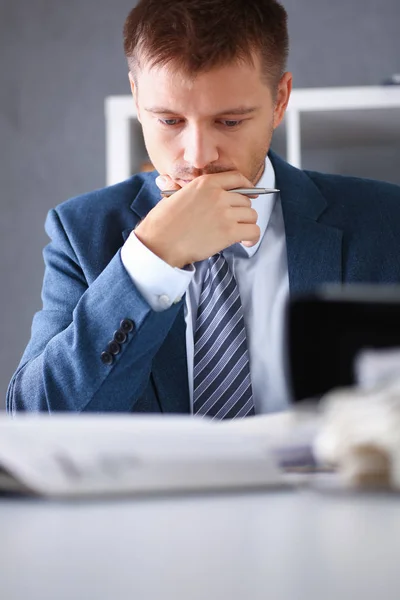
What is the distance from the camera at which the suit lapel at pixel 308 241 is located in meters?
1.49

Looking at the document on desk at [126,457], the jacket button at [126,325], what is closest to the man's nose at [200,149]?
the jacket button at [126,325]

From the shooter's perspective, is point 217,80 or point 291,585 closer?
point 291,585

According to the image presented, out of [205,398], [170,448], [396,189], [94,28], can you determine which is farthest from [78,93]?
[170,448]

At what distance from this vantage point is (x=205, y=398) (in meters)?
1.40

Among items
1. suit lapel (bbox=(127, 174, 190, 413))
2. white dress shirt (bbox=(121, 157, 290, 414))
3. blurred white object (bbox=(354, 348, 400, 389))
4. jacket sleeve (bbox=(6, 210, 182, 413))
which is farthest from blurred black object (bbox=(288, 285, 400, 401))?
suit lapel (bbox=(127, 174, 190, 413))

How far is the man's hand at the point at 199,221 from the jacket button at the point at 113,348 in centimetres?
16

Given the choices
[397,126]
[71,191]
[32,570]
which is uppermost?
[32,570]

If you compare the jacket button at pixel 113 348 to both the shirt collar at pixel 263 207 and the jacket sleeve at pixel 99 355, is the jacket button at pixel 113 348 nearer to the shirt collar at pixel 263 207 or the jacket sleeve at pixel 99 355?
the jacket sleeve at pixel 99 355

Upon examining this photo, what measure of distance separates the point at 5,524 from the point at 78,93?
317 centimetres

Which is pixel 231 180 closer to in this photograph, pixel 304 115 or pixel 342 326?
pixel 342 326

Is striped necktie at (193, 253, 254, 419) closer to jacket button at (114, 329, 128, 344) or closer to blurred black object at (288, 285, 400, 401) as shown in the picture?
jacket button at (114, 329, 128, 344)

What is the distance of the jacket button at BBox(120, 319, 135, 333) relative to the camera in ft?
3.82

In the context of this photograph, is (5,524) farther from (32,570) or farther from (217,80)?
(217,80)

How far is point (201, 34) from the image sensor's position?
4.56 feet
